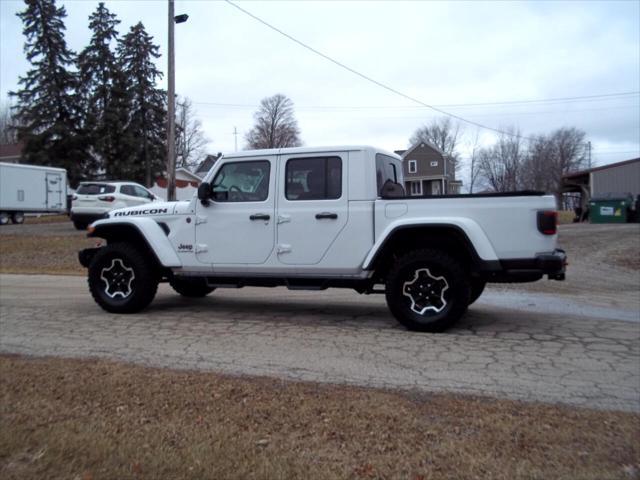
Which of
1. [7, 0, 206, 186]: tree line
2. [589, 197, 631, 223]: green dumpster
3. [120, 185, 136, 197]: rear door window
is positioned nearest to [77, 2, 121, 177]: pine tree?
[7, 0, 206, 186]: tree line

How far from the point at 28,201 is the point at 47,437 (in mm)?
29486

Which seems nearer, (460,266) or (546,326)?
(460,266)

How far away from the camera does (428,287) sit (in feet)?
19.4

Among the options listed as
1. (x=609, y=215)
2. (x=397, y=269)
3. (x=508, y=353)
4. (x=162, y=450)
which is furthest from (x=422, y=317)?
(x=609, y=215)

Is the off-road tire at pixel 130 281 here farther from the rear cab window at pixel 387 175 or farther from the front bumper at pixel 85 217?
the front bumper at pixel 85 217

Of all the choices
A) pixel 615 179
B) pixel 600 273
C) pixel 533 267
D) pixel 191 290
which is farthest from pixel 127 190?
pixel 615 179

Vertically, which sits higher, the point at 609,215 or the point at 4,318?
the point at 609,215

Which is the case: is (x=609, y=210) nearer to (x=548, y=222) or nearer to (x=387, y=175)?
(x=387, y=175)

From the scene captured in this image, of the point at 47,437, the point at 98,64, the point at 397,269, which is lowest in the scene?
the point at 47,437

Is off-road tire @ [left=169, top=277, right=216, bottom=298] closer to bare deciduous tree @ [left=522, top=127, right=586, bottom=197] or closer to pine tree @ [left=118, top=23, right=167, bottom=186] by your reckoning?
pine tree @ [left=118, top=23, right=167, bottom=186]

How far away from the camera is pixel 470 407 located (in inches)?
147

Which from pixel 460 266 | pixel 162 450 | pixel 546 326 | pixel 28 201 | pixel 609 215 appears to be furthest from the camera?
pixel 28 201

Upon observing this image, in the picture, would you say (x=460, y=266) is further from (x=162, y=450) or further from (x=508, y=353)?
(x=162, y=450)

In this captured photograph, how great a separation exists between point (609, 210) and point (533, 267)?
21.7m
